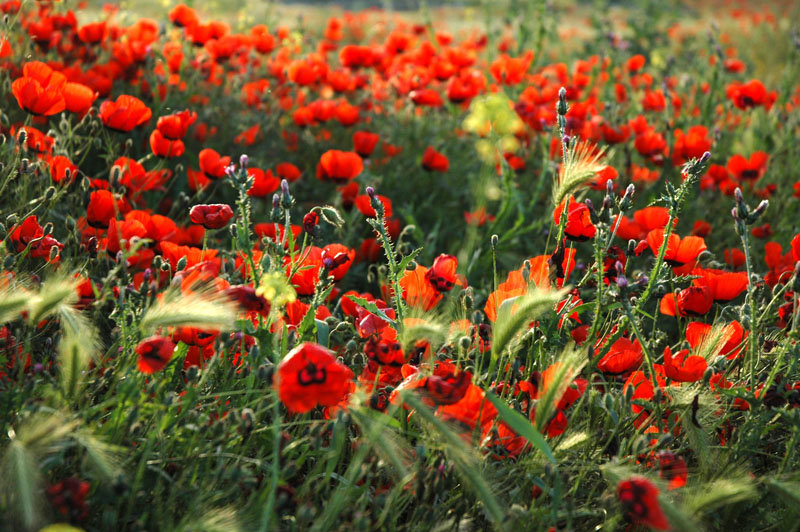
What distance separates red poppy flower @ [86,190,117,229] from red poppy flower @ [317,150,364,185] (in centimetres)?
88

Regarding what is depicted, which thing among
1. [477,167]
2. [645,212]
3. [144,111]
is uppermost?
[144,111]

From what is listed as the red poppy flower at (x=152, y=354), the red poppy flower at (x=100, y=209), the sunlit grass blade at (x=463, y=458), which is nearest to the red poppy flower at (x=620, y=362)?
the sunlit grass blade at (x=463, y=458)

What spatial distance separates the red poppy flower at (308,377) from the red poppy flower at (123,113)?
1.43m

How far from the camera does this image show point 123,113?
2.36 m

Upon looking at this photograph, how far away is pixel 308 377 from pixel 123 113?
1.48 metres

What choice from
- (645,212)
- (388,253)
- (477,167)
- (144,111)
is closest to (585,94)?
(477,167)

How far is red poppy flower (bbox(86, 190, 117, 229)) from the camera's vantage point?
1.99 m

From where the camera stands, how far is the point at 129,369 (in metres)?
1.54

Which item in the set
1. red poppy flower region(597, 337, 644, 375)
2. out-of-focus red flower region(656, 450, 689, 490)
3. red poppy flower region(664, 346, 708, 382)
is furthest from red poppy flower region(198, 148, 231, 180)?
out-of-focus red flower region(656, 450, 689, 490)

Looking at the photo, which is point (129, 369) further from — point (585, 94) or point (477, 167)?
point (585, 94)

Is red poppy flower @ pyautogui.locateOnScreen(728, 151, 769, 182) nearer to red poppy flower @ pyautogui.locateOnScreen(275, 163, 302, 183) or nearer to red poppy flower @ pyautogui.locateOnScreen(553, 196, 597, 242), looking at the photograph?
Answer: red poppy flower @ pyautogui.locateOnScreen(553, 196, 597, 242)

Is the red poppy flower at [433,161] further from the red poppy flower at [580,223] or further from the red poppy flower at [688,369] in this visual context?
the red poppy flower at [688,369]

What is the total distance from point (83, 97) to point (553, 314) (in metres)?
1.70

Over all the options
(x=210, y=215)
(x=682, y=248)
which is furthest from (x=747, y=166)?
(x=210, y=215)
